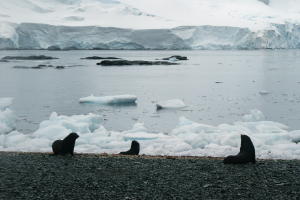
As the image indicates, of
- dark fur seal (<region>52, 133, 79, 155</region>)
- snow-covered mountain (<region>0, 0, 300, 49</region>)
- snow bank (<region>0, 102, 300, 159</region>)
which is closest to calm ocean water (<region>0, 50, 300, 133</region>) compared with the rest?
snow bank (<region>0, 102, 300, 159</region>)

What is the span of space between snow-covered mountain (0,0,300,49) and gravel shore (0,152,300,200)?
2677 inches

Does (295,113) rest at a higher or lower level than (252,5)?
lower

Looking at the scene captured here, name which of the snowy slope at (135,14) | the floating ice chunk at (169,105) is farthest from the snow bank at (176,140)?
the snowy slope at (135,14)

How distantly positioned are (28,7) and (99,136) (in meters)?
98.1

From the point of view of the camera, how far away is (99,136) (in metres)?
12.5

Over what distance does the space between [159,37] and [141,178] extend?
76921 mm

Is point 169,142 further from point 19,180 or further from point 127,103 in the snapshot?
point 127,103

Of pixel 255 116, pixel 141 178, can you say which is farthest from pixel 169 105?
pixel 141 178

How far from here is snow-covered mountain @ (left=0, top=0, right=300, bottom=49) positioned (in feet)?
255

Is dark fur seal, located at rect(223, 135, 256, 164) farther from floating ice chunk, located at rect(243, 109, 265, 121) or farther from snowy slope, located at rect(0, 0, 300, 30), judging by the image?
snowy slope, located at rect(0, 0, 300, 30)

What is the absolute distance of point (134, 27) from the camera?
91750mm

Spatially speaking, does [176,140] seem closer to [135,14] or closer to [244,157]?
[244,157]

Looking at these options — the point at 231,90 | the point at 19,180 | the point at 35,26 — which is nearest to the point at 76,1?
the point at 35,26

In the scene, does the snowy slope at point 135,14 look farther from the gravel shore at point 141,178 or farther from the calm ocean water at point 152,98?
the gravel shore at point 141,178
